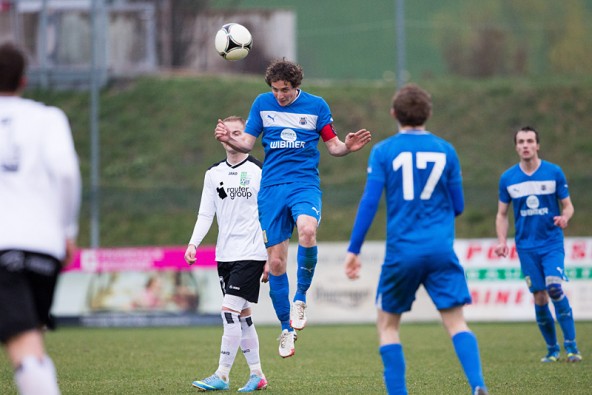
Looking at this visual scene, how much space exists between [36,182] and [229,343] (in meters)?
3.98

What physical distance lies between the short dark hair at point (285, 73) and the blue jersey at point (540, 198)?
3828 millimetres

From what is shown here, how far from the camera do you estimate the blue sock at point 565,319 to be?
11.1m

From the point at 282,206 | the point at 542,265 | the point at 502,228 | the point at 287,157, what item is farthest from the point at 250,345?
the point at 542,265

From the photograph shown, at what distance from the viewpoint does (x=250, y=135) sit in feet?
27.8

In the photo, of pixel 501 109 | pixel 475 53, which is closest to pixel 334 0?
pixel 475 53

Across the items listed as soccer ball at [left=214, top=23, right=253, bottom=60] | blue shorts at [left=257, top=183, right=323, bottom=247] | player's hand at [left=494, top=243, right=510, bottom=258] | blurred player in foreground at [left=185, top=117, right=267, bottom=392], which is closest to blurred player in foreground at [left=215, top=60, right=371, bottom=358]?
blue shorts at [left=257, top=183, right=323, bottom=247]

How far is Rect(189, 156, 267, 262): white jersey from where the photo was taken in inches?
344

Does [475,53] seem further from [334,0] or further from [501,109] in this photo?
[334,0]

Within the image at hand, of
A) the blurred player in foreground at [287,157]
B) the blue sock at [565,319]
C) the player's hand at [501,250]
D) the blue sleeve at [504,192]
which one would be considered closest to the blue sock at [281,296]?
the blurred player in foreground at [287,157]

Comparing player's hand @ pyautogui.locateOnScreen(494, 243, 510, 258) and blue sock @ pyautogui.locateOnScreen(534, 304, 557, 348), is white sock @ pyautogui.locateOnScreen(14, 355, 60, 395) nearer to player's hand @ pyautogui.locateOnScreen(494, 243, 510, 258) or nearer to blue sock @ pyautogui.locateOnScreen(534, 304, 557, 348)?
player's hand @ pyautogui.locateOnScreen(494, 243, 510, 258)

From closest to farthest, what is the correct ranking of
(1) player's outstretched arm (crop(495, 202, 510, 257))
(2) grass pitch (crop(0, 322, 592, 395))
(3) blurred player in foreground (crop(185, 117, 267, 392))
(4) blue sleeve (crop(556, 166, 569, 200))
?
(2) grass pitch (crop(0, 322, 592, 395)), (3) blurred player in foreground (crop(185, 117, 267, 392)), (1) player's outstretched arm (crop(495, 202, 510, 257)), (4) blue sleeve (crop(556, 166, 569, 200))

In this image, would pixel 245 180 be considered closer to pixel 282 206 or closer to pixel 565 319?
pixel 282 206

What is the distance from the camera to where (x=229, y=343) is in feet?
28.0

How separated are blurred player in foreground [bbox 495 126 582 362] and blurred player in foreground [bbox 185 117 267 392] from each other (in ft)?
11.3
